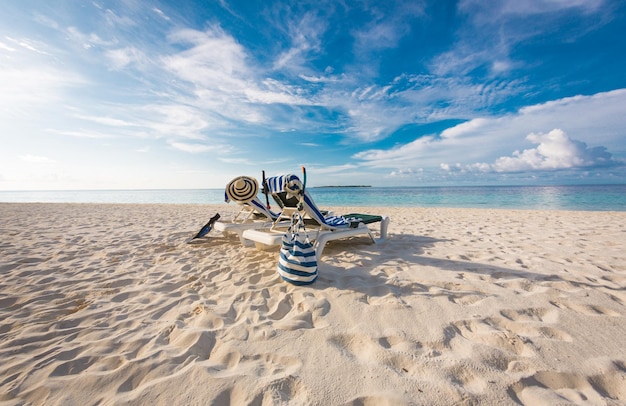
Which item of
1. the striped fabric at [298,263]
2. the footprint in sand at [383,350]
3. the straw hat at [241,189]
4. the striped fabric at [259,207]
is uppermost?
the straw hat at [241,189]

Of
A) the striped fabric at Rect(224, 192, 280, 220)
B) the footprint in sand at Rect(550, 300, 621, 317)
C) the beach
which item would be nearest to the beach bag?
the beach

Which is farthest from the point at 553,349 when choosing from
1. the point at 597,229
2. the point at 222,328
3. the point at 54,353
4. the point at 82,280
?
the point at 597,229

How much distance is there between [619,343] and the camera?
6.72 ft

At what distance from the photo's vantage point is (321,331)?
2258 millimetres

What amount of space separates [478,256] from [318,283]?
2.85 m

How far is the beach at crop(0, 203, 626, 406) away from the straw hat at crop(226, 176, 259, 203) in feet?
3.91

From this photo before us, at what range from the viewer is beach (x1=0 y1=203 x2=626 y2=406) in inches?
65.2

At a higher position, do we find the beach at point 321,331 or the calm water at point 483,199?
the beach at point 321,331

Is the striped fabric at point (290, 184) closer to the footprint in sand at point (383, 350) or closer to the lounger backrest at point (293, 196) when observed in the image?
the lounger backrest at point (293, 196)

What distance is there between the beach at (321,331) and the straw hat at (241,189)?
3.91 ft

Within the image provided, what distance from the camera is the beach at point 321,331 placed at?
1.66m

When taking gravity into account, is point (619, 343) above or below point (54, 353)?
below

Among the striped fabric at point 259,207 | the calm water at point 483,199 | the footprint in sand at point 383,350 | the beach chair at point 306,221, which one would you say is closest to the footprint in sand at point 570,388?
the footprint in sand at point 383,350

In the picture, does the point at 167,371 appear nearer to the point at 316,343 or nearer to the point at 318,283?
the point at 316,343
